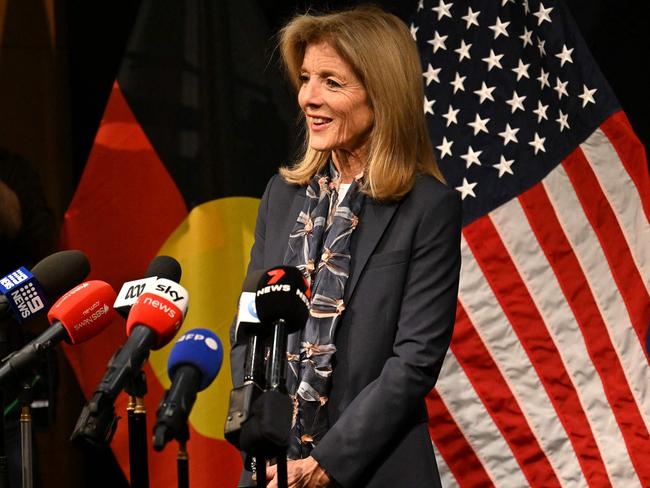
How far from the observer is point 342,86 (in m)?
2.18

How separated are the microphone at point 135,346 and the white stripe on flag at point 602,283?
1.94 metres

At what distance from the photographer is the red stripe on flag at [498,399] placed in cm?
326

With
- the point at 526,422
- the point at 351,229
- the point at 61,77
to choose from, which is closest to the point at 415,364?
the point at 351,229

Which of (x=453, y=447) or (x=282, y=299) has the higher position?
(x=282, y=299)

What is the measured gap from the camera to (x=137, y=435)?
1.53 metres

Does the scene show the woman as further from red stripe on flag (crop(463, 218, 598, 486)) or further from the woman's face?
red stripe on flag (crop(463, 218, 598, 486))

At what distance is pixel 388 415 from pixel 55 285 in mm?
710

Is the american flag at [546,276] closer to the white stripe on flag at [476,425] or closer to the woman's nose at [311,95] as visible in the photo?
the white stripe on flag at [476,425]

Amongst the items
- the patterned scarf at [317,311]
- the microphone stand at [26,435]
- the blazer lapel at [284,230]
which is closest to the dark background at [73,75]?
the blazer lapel at [284,230]

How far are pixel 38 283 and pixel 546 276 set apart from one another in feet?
6.08

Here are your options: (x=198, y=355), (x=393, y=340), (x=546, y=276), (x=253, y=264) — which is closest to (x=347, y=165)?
(x=253, y=264)

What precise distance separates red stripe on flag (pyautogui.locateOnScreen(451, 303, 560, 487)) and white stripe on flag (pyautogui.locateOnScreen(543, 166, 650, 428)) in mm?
373

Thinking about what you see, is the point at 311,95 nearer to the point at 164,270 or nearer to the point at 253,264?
the point at 253,264

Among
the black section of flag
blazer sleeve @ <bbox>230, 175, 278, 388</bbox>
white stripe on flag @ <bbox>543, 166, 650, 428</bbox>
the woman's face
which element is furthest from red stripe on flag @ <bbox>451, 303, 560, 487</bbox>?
the woman's face
